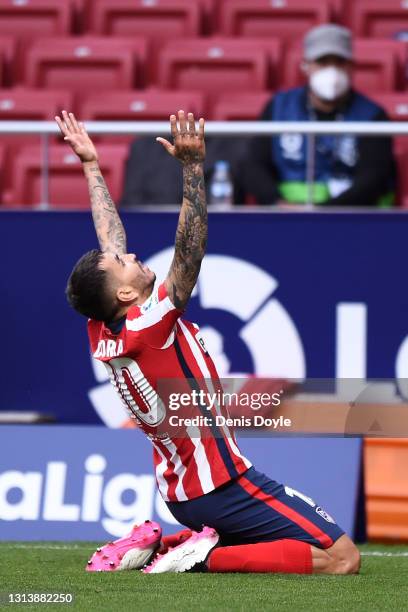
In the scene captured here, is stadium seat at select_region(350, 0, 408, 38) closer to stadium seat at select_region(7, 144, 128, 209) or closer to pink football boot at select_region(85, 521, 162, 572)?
stadium seat at select_region(7, 144, 128, 209)

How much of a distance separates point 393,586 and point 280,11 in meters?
6.78

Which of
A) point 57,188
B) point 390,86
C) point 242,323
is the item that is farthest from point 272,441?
point 390,86

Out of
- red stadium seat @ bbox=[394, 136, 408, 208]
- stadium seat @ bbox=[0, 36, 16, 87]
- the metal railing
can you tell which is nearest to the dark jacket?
the metal railing

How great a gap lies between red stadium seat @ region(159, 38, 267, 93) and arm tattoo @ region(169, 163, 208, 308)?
536 centimetres

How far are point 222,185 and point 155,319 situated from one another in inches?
122

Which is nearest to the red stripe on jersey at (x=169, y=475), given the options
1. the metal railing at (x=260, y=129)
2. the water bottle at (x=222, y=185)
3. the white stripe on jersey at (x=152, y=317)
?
the white stripe on jersey at (x=152, y=317)

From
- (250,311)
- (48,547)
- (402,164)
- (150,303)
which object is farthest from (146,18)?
(150,303)

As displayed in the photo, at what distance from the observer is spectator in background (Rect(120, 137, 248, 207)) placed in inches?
332

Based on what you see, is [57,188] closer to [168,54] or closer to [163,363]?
[168,54]

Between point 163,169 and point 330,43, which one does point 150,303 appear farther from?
point 330,43

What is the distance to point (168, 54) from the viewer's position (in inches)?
426

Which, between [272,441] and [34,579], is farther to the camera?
[272,441]

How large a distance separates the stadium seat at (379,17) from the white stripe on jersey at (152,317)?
612 cm

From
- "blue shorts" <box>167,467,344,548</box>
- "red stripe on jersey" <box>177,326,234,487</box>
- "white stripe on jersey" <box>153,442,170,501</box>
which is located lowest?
"blue shorts" <box>167,467,344,548</box>
